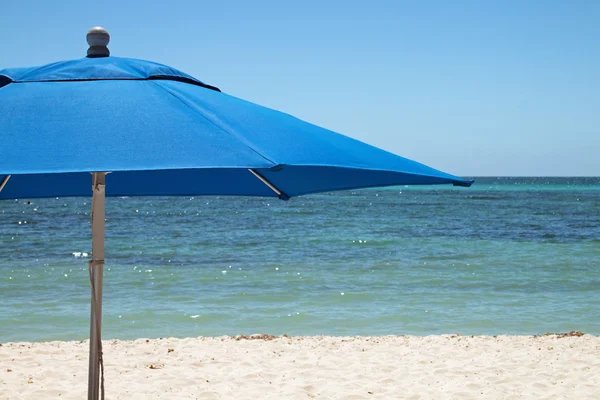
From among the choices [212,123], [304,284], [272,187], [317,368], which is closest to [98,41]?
[212,123]

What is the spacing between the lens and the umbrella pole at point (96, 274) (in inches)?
123

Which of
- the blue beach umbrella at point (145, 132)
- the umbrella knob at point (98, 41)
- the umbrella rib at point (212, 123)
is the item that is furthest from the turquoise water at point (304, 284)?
the umbrella rib at point (212, 123)

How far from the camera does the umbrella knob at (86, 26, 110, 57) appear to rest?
2.94m

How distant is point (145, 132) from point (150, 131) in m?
0.02

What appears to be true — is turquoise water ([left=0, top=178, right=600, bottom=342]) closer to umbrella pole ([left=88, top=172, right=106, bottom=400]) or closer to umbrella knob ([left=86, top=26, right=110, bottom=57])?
umbrella pole ([left=88, top=172, right=106, bottom=400])

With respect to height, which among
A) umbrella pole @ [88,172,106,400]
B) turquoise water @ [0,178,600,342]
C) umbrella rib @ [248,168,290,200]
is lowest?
turquoise water @ [0,178,600,342]

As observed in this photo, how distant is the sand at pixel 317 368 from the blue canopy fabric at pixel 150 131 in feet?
10.1

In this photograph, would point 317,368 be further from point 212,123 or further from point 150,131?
point 150,131

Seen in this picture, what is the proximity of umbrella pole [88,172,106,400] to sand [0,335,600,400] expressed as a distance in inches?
86.7

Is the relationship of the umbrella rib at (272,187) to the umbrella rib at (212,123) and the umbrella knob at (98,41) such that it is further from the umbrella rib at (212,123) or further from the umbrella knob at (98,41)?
the umbrella rib at (212,123)

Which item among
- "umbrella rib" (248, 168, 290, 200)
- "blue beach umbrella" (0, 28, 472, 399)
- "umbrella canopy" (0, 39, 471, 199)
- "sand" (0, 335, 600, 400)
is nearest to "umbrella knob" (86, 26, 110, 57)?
"blue beach umbrella" (0, 28, 472, 399)

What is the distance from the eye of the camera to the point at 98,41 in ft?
9.74

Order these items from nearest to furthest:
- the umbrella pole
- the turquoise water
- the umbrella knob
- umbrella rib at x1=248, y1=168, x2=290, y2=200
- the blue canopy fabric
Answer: the blue canopy fabric
the umbrella knob
the umbrella pole
umbrella rib at x1=248, y1=168, x2=290, y2=200
the turquoise water

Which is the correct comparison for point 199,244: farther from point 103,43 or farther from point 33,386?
point 103,43
